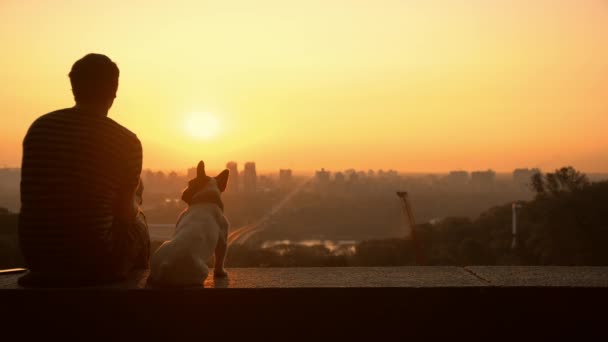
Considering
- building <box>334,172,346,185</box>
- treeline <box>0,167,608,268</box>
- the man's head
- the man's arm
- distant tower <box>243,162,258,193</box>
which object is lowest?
treeline <box>0,167,608,268</box>

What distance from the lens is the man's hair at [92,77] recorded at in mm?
4430

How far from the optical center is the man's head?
4430mm

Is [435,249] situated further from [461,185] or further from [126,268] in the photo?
[461,185]

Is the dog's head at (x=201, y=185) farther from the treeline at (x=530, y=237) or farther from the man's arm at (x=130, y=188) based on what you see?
the treeline at (x=530, y=237)

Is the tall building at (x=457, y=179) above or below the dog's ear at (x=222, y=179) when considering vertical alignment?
above

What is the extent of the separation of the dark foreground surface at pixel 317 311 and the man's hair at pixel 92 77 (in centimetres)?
157

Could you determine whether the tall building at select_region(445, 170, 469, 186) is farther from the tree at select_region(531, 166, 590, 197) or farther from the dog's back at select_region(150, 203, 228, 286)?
the dog's back at select_region(150, 203, 228, 286)

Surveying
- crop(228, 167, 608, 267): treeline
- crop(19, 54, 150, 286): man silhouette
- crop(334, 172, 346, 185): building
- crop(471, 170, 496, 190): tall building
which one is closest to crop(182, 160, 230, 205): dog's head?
crop(19, 54, 150, 286): man silhouette

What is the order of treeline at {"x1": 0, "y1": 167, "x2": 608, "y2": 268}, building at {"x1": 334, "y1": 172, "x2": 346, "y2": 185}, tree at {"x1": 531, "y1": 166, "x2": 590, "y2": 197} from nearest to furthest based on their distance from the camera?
treeline at {"x1": 0, "y1": 167, "x2": 608, "y2": 268}, tree at {"x1": 531, "y1": 166, "x2": 590, "y2": 197}, building at {"x1": 334, "y1": 172, "x2": 346, "y2": 185}

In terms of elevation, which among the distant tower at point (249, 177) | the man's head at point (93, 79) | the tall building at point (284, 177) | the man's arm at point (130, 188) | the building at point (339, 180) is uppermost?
the building at point (339, 180)

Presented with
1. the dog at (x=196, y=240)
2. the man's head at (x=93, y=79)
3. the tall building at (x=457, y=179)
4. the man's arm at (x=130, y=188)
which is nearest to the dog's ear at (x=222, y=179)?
the dog at (x=196, y=240)

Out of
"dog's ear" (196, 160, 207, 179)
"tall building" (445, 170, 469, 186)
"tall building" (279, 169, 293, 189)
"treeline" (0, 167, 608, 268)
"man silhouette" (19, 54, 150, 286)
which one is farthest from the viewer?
"tall building" (445, 170, 469, 186)

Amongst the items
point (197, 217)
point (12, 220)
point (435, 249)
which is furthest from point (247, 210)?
point (197, 217)

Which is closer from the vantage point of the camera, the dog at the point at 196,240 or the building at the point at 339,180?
the dog at the point at 196,240
